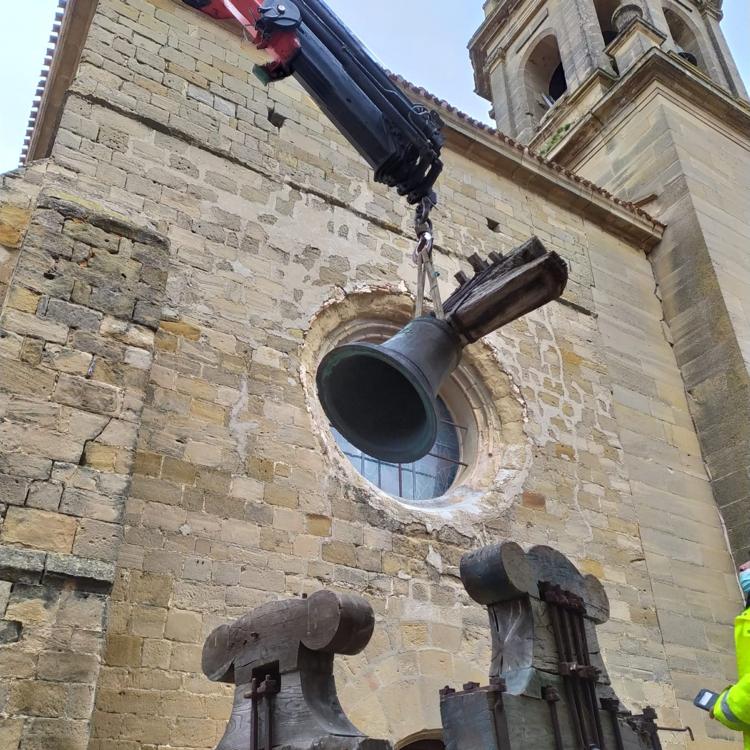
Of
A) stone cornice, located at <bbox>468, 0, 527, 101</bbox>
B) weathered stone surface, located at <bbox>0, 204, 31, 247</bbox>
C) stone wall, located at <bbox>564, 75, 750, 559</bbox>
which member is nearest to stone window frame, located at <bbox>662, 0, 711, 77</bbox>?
stone cornice, located at <bbox>468, 0, 527, 101</bbox>

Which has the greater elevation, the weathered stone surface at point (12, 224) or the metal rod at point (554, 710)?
the weathered stone surface at point (12, 224)

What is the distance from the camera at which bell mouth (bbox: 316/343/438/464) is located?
2688 millimetres

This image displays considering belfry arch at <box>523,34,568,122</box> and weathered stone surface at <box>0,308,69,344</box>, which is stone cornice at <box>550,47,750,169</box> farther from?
weathered stone surface at <box>0,308,69,344</box>

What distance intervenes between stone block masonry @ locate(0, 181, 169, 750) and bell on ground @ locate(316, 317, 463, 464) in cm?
145

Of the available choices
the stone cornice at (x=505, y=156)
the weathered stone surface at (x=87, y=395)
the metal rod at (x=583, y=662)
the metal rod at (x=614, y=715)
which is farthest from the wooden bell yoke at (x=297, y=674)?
the stone cornice at (x=505, y=156)

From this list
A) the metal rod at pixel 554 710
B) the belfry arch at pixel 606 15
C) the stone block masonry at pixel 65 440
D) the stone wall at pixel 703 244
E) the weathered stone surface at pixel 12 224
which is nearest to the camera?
the metal rod at pixel 554 710

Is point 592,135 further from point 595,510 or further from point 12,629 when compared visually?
point 12,629

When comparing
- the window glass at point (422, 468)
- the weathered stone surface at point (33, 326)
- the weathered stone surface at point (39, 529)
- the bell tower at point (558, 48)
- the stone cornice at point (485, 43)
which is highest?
the stone cornice at point (485, 43)

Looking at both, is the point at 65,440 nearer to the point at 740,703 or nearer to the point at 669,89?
the point at 740,703

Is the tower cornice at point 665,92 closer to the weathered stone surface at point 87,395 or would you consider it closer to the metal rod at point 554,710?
the weathered stone surface at point 87,395

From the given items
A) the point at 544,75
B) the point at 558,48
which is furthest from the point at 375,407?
the point at 544,75

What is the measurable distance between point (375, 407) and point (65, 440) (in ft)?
5.43

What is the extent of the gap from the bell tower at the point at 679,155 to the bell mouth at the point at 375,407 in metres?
5.56

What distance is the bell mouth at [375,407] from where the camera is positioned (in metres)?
2.69
